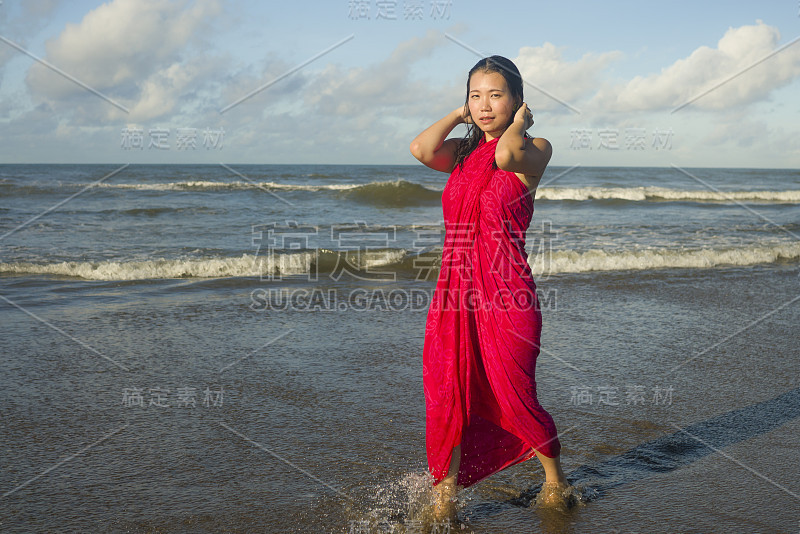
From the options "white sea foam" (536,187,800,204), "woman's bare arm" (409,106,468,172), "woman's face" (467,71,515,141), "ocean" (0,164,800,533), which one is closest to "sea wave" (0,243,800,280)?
"ocean" (0,164,800,533)

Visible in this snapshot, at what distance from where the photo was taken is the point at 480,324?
247 centimetres

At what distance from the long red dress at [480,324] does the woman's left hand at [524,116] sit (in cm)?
18

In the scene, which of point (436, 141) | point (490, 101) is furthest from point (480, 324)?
point (490, 101)

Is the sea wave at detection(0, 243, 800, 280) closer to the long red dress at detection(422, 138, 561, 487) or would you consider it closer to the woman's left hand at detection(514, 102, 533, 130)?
the long red dress at detection(422, 138, 561, 487)

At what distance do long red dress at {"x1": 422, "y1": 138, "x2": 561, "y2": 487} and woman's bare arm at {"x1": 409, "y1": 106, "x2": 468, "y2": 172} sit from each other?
105mm

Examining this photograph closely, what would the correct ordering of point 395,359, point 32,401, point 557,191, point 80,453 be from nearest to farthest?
point 80,453, point 32,401, point 395,359, point 557,191

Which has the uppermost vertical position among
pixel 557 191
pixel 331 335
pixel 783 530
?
pixel 557 191

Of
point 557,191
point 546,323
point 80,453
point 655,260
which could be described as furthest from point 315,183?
point 80,453

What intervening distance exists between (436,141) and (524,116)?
15.2 inches

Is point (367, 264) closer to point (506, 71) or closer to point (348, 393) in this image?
point (348, 393)

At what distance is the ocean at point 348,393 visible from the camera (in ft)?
8.81

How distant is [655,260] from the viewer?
9.22 metres

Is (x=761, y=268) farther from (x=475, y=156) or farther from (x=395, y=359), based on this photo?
(x=475, y=156)

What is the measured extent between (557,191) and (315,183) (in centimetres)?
1197
